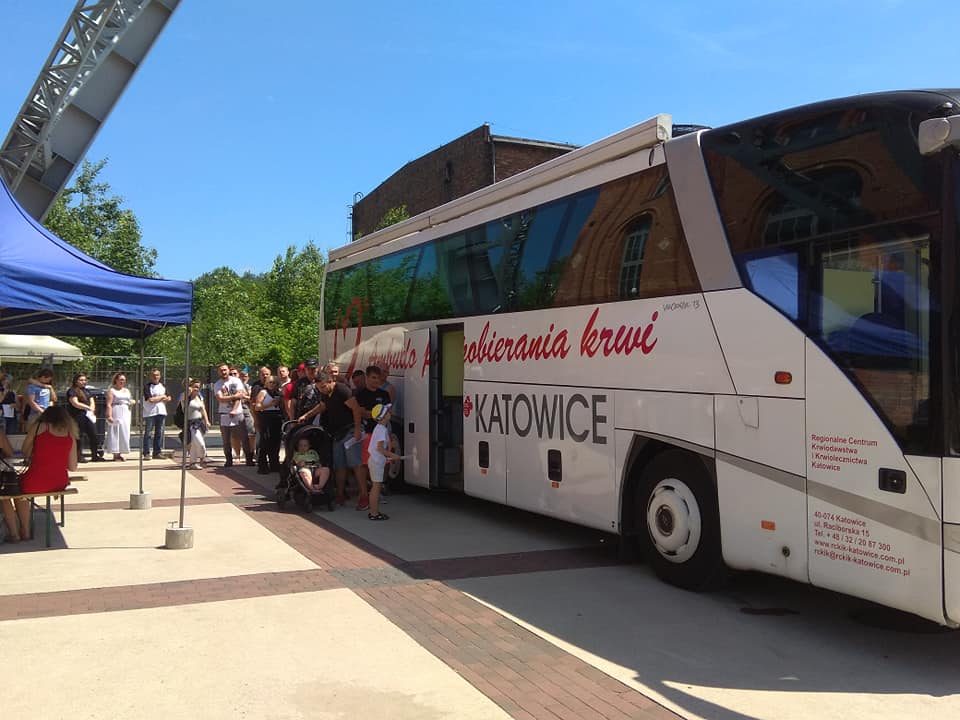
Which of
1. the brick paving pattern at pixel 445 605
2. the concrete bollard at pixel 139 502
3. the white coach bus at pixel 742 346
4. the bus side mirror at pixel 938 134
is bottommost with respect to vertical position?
the brick paving pattern at pixel 445 605

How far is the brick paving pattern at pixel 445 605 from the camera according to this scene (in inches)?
176

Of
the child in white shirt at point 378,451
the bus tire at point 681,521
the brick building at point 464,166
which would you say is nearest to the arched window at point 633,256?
the bus tire at point 681,521

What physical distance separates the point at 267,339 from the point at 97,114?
2131cm

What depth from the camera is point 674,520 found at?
6.63m

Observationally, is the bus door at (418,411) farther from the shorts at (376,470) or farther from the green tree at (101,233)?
the green tree at (101,233)

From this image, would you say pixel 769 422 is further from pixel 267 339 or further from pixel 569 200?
pixel 267 339

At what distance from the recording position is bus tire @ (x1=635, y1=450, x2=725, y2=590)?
21.0ft

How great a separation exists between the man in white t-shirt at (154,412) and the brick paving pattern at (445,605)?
27.1ft

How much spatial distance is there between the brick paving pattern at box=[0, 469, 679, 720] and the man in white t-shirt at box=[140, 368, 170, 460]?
27.1ft

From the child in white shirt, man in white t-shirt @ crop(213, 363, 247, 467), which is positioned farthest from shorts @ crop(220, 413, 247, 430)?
the child in white shirt

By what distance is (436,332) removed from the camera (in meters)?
10.6

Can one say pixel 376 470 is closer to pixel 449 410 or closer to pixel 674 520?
pixel 449 410

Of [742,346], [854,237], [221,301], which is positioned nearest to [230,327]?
[221,301]

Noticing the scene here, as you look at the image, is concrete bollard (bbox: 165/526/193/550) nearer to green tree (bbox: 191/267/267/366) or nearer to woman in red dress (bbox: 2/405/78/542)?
woman in red dress (bbox: 2/405/78/542)
